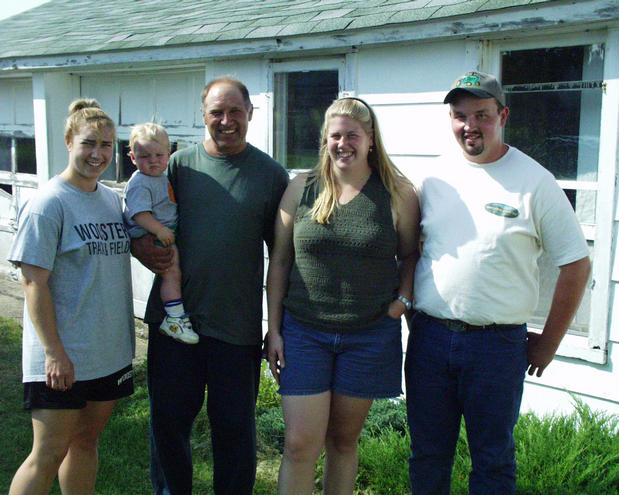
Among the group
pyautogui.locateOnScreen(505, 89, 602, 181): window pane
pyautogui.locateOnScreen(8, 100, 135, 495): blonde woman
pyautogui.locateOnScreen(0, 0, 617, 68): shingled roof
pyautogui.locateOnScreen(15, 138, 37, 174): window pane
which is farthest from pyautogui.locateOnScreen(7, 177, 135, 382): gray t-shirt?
pyautogui.locateOnScreen(15, 138, 37, 174): window pane

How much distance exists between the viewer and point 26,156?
327 inches

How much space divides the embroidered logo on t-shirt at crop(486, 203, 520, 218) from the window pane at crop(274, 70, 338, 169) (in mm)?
2761

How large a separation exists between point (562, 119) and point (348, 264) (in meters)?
2.10

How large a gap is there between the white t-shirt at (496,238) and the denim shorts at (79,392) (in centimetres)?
138

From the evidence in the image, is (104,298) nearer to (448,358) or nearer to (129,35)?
(448,358)

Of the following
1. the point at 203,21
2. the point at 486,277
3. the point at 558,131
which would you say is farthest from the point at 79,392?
the point at 203,21

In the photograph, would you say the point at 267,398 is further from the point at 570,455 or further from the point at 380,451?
the point at 570,455

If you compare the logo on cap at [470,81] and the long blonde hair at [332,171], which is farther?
the long blonde hair at [332,171]

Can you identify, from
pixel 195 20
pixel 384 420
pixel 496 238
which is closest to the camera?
pixel 496 238

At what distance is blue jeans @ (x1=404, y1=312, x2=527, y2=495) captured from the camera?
8.39ft

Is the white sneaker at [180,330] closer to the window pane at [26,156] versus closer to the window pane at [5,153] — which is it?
the window pane at [26,156]

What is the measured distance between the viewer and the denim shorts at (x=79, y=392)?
262cm

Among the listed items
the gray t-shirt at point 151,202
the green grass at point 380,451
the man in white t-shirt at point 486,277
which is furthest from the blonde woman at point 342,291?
the green grass at point 380,451

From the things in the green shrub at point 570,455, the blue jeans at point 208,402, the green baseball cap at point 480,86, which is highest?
the green baseball cap at point 480,86
